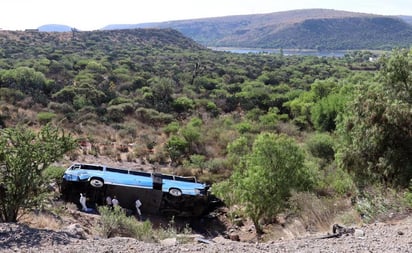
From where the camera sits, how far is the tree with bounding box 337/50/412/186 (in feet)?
40.6

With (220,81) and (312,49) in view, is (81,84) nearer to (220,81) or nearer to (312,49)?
(220,81)

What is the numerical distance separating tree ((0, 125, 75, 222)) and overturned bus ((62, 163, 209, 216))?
24.5 feet

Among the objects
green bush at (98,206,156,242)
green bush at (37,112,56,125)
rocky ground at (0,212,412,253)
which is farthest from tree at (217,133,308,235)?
green bush at (37,112,56,125)

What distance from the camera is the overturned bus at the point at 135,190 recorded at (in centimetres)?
1678

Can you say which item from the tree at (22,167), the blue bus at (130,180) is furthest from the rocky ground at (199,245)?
the blue bus at (130,180)

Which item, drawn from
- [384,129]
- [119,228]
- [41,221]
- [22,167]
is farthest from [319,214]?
[22,167]

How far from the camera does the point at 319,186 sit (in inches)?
671

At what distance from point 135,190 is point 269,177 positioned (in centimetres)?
503

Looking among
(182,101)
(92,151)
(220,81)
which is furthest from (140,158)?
(220,81)

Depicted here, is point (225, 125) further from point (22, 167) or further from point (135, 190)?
point (22, 167)

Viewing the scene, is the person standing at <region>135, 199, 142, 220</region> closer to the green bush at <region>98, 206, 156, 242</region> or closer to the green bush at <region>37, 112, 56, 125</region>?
the green bush at <region>98, 206, 156, 242</region>

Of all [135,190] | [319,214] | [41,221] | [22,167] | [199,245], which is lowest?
[135,190]

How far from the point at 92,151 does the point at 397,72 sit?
16282 millimetres

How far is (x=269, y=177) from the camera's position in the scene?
15.4 m
